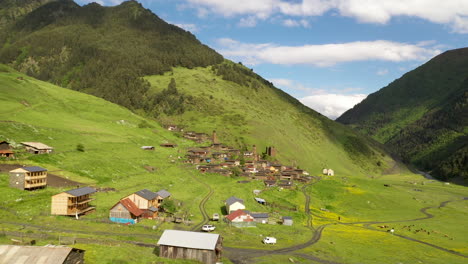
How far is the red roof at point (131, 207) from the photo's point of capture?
6725 centimetres

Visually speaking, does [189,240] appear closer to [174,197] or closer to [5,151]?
[174,197]

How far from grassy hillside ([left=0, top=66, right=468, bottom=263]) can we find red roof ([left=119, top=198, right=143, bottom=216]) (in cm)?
263

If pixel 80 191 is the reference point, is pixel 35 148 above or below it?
above

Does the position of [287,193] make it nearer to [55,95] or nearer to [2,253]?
[2,253]

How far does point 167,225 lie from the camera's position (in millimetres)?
68375

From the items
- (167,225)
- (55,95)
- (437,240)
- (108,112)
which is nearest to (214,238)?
(167,225)

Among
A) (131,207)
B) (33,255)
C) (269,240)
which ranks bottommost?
(269,240)

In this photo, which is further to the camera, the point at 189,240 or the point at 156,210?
the point at 156,210

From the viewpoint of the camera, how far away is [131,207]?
68812 mm

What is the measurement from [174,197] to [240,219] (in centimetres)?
2391

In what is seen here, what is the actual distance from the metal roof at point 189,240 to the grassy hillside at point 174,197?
2.71 meters

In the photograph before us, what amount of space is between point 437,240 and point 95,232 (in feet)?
278

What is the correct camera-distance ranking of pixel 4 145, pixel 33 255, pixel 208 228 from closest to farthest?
pixel 33 255, pixel 208 228, pixel 4 145

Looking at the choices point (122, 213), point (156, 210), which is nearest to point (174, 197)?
point (156, 210)
